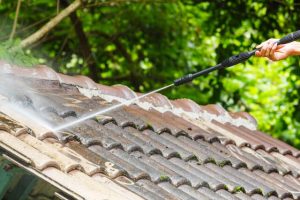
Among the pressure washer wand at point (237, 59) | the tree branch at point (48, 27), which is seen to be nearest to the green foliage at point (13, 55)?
the tree branch at point (48, 27)

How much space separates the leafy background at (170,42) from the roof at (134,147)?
4.61 metres

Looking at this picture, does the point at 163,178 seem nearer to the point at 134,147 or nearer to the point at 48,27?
the point at 134,147

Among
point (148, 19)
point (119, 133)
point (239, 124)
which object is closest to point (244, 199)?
point (119, 133)

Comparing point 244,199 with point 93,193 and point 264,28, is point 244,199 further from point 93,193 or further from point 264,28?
point 264,28

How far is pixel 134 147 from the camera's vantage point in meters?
4.48

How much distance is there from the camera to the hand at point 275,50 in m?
4.66

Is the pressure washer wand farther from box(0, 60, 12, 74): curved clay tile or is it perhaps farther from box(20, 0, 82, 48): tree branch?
box(20, 0, 82, 48): tree branch

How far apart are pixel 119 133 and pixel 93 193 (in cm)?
141

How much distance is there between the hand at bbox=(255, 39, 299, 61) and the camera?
4656mm

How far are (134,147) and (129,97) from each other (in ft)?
4.52

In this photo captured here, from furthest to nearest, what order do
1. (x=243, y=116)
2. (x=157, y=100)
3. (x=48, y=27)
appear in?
(x=48, y=27) < (x=243, y=116) < (x=157, y=100)

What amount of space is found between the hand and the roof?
2.96 ft

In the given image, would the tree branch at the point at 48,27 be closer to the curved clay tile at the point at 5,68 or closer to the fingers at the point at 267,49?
the curved clay tile at the point at 5,68

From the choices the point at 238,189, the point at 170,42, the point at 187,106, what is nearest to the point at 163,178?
the point at 238,189
